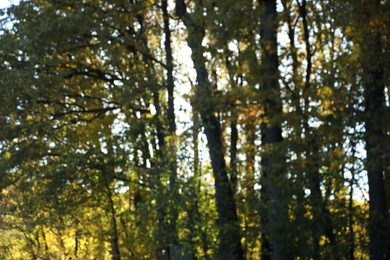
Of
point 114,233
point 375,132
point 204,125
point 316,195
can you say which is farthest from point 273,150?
point 114,233

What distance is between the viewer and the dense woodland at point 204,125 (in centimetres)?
1378

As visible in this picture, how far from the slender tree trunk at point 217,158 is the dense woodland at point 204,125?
5 cm

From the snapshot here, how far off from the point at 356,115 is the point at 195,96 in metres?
3.71

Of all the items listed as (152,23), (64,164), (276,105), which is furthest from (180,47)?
(276,105)

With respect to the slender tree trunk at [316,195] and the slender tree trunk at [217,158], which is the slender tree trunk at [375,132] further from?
the slender tree trunk at [217,158]

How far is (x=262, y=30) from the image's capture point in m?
16.4

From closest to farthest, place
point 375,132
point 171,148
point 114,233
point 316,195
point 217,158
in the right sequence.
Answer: point 375,132
point 316,195
point 171,148
point 217,158
point 114,233

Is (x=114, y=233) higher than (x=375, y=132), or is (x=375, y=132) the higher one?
(x=114, y=233)

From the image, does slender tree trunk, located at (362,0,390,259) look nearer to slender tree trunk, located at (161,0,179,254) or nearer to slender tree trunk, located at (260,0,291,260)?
slender tree trunk, located at (260,0,291,260)

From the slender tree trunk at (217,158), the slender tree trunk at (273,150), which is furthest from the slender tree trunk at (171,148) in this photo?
the slender tree trunk at (273,150)

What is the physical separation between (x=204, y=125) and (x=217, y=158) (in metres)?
1.01

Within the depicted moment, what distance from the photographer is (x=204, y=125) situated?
59.4 feet

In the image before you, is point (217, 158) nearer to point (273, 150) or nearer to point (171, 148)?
point (171, 148)

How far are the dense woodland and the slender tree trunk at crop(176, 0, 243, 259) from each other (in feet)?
0.15
